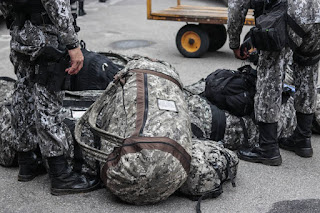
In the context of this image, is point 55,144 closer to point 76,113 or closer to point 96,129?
point 96,129

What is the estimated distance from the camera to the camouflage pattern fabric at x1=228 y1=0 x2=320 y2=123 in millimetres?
4168

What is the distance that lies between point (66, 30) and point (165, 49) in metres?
5.83

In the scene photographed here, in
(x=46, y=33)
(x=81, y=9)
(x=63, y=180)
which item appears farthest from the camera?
(x=81, y=9)

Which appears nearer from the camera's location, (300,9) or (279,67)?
(300,9)

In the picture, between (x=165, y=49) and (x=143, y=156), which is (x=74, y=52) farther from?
(x=165, y=49)

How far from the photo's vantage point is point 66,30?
11.0ft

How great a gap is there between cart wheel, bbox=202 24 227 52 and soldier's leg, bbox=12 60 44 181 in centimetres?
496

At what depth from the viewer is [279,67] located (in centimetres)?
425

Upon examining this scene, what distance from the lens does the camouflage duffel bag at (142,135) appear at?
330 cm

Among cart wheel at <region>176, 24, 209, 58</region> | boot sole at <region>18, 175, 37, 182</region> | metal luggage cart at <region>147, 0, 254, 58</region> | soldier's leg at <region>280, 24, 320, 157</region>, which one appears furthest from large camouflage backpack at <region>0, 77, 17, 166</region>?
cart wheel at <region>176, 24, 209, 58</region>

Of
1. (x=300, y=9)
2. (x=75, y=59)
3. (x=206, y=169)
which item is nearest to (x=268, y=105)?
(x=300, y=9)

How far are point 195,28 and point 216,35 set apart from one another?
23.0 inches

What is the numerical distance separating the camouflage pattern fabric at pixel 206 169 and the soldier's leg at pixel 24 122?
4.03 ft

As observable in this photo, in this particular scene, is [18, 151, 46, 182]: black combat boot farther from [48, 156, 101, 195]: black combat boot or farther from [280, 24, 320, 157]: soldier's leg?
[280, 24, 320, 157]: soldier's leg
